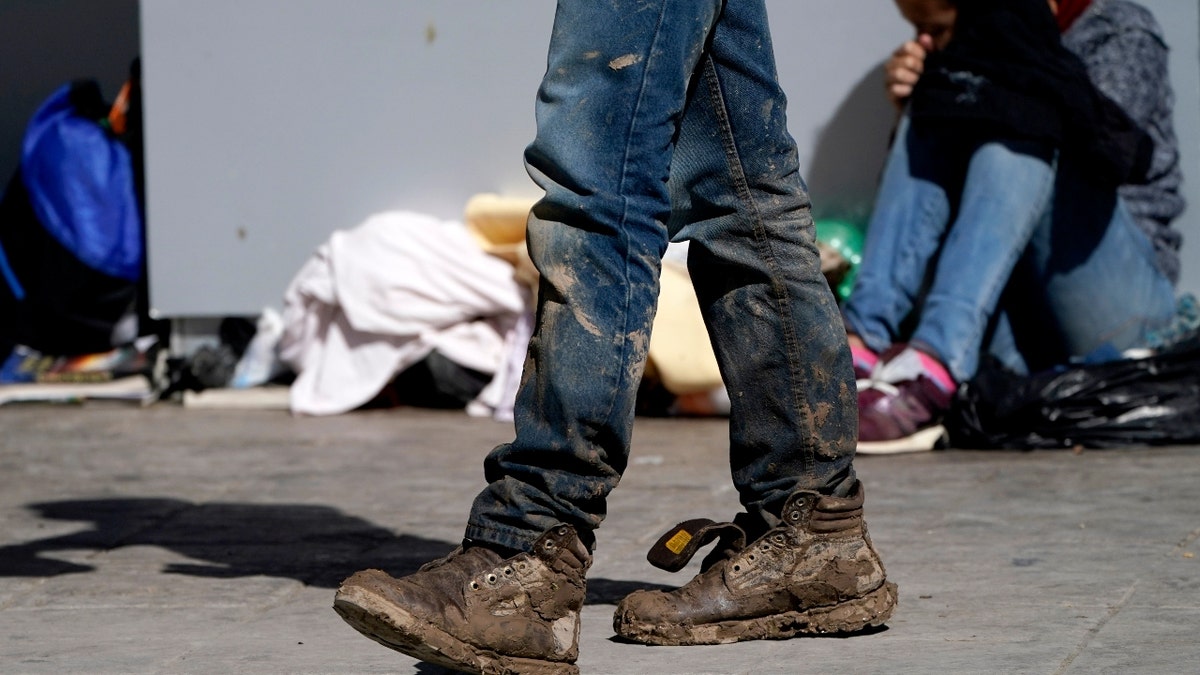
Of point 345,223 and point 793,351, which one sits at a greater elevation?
point 793,351

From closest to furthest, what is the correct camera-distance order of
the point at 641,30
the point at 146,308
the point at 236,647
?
1. the point at 641,30
2. the point at 236,647
3. the point at 146,308

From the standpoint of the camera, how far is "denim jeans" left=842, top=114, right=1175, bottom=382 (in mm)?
3945

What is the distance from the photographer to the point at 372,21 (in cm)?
510

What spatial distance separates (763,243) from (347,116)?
10.9ft

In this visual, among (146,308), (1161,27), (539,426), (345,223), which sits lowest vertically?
(146,308)

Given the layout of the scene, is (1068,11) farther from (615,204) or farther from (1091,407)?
(615,204)

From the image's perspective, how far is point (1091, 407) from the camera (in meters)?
3.70

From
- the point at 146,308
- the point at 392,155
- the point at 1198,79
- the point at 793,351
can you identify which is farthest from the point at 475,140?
the point at 793,351

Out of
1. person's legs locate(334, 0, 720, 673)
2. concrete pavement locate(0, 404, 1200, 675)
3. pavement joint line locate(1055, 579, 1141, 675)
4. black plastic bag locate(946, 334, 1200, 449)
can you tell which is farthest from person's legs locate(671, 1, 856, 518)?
black plastic bag locate(946, 334, 1200, 449)

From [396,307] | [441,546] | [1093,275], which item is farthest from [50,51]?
[441,546]

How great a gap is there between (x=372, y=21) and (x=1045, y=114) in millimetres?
2321

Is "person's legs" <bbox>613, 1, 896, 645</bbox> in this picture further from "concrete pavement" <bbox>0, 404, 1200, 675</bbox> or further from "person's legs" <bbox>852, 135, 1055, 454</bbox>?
"person's legs" <bbox>852, 135, 1055, 454</bbox>

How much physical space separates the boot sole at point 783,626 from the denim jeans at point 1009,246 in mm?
1949

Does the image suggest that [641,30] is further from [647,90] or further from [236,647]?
[236,647]
